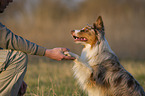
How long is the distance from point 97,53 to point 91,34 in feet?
1.27

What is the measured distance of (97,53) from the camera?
3.71 metres

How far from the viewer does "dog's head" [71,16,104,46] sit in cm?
378

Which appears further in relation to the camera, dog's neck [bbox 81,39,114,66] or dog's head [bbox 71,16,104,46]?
dog's head [bbox 71,16,104,46]

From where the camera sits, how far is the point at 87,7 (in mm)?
21484

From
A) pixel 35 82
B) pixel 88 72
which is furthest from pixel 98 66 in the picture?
pixel 35 82

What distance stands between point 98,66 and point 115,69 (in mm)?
283

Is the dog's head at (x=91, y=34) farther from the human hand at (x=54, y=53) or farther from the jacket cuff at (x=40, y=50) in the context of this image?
the jacket cuff at (x=40, y=50)

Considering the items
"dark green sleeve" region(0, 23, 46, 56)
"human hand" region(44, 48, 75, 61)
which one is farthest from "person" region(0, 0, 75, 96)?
"human hand" region(44, 48, 75, 61)

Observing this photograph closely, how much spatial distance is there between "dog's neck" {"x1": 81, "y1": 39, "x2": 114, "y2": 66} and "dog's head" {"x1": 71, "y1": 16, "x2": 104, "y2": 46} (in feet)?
0.32

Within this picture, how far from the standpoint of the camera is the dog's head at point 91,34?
3.78 metres

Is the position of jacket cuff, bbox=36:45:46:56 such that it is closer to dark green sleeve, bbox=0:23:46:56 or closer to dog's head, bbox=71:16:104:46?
dark green sleeve, bbox=0:23:46:56

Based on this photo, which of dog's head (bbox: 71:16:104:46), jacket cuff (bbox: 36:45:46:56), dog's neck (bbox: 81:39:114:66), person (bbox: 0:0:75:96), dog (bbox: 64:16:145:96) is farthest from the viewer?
dog's head (bbox: 71:16:104:46)

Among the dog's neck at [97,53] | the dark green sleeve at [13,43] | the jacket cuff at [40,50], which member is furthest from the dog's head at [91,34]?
the dark green sleeve at [13,43]

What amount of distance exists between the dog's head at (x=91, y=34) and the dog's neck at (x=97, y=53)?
0.10 meters
